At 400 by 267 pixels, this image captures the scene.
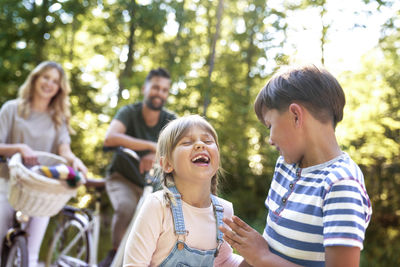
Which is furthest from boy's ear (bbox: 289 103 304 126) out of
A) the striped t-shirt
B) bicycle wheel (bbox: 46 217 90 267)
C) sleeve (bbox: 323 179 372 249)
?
bicycle wheel (bbox: 46 217 90 267)

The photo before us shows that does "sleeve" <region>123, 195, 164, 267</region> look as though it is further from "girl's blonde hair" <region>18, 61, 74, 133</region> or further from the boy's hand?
"girl's blonde hair" <region>18, 61, 74, 133</region>

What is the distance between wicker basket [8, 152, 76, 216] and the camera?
2621 millimetres

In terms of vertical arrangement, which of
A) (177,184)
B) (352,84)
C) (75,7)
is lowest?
(177,184)

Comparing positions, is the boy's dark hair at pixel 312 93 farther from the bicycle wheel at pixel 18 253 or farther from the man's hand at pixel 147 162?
the bicycle wheel at pixel 18 253

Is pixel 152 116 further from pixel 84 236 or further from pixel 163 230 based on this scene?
pixel 163 230

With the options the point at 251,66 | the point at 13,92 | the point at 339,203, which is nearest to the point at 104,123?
the point at 13,92

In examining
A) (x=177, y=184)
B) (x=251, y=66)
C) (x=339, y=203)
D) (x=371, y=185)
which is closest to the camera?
(x=339, y=203)

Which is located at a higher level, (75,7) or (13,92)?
(75,7)

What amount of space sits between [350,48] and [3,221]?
373 cm

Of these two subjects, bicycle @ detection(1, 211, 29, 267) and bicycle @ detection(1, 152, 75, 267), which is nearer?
bicycle @ detection(1, 152, 75, 267)

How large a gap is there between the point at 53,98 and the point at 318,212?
269 cm

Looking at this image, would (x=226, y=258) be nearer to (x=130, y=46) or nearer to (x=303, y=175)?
(x=303, y=175)

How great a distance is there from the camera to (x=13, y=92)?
7.17 meters

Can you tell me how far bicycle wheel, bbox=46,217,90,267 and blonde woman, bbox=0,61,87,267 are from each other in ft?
1.45
